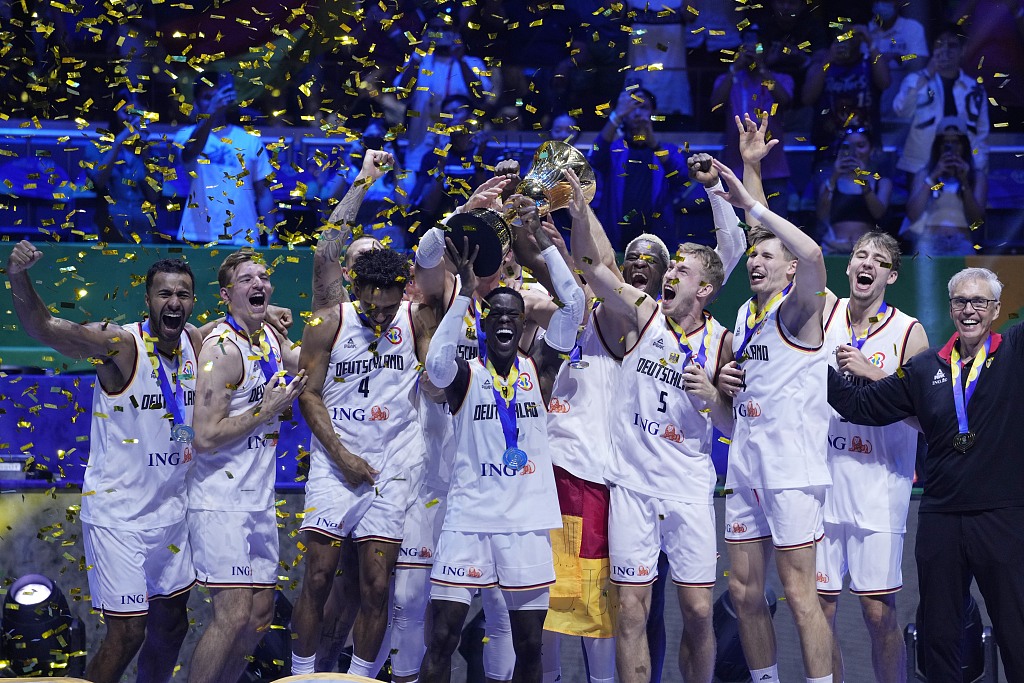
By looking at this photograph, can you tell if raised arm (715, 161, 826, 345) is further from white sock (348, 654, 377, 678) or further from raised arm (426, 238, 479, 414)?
white sock (348, 654, 377, 678)

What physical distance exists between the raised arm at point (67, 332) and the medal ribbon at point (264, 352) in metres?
0.53

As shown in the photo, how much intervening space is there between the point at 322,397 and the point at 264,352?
36 cm

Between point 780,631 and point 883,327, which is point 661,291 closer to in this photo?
point 883,327

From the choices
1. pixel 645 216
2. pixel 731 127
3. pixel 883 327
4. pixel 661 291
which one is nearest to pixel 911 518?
pixel 883 327

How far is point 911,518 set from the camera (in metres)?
7.10

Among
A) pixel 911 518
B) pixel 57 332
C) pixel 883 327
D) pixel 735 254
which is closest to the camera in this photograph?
pixel 57 332

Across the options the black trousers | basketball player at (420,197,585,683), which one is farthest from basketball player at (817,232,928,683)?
basketball player at (420,197,585,683)

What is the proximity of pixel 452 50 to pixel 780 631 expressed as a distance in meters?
4.76

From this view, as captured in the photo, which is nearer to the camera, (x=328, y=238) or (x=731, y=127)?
(x=328, y=238)

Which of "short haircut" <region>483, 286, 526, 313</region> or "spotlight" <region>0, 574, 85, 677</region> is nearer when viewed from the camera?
"short haircut" <region>483, 286, 526, 313</region>

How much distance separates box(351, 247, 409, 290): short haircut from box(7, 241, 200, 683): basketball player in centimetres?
78

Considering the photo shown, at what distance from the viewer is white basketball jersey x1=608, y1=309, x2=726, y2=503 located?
5.59 metres

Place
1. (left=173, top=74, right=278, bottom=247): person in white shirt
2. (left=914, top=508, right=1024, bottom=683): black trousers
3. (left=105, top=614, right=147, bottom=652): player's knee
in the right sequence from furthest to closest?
(left=173, top=74, right=278, bottom=247): person in white shirt → (left=105, top=614, right=147, bottom=652): player's knee → (left=914, top=508, right=1024, bottom=683): black trousers

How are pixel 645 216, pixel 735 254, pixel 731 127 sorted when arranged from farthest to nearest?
1. pixel 731 127
2. pixel 645 216
3. pixel 735 254
